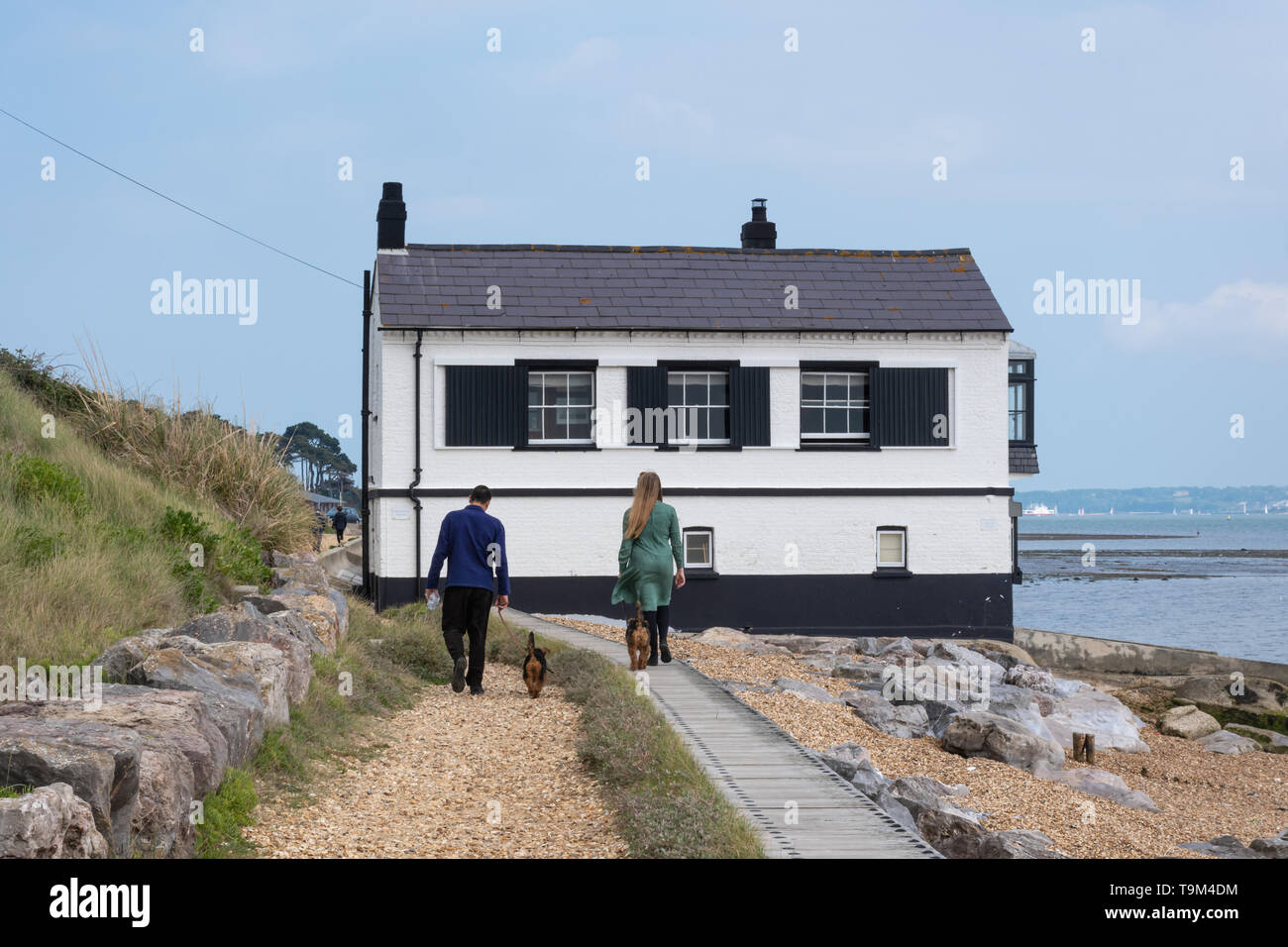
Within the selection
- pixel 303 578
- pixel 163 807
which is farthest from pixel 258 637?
pixel 303 578

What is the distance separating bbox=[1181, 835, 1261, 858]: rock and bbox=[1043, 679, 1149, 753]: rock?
4.18 metres

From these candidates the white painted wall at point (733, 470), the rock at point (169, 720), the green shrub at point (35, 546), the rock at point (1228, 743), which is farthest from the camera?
the white painted wall at point (733, 470)

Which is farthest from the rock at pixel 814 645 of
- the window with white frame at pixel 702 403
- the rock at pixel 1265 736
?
the rock at pixel 1265 736

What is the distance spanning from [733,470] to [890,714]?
10.9m

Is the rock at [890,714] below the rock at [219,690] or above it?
below

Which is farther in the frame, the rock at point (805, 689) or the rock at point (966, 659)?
the rock at point (966, 659)

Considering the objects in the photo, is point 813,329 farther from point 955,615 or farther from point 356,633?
point 356,633

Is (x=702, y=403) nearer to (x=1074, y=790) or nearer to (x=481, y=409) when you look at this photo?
(x=481, y=409)

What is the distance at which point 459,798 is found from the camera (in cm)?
844

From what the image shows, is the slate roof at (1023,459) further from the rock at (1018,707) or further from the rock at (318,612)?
the rock at (318,612)

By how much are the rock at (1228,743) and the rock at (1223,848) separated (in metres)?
6.35

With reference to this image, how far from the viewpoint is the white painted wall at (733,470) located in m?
23.1

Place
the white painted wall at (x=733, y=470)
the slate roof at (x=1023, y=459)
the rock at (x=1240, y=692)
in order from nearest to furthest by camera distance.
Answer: the rock at (x=1240, y=692) < the white painted wall at (x=733, y=470) < the slate roof at (x=1023, y=459)

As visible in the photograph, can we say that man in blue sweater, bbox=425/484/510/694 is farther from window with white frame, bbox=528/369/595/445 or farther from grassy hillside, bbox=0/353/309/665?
window with white frame, bbox=528/369/595/445
